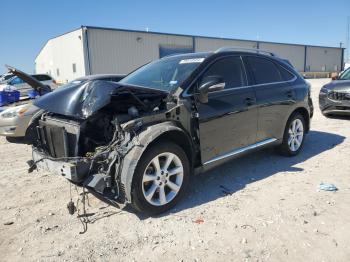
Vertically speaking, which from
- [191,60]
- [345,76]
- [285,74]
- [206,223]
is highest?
[191,60]

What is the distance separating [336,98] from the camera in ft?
29.5

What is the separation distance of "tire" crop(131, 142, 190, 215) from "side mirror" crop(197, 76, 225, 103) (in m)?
0.71

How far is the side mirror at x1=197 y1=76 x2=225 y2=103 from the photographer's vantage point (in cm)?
376

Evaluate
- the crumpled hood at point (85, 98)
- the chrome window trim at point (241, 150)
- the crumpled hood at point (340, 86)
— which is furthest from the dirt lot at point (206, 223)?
the crumpled hood at point (340, 86)

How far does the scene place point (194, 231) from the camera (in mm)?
3242

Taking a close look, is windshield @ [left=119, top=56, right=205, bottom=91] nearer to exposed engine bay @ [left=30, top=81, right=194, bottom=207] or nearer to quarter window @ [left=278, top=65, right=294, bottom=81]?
exposed engine bay @ [left=30, top=81, right=194, bottom=207]

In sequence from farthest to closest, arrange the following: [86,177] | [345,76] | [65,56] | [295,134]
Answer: [65,56], [345,76], [295,134], [86,177]

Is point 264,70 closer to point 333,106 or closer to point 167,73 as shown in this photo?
point 167,73

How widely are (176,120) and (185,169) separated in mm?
595

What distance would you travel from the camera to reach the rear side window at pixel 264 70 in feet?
16.0

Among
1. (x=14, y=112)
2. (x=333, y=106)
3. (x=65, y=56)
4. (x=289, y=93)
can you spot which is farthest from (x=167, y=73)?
(x=65, y=56)

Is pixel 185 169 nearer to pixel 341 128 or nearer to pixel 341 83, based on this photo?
pixel 341 128

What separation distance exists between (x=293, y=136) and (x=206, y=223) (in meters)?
3.02

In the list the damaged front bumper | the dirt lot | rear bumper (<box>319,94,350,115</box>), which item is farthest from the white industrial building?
the damaged front bumper
